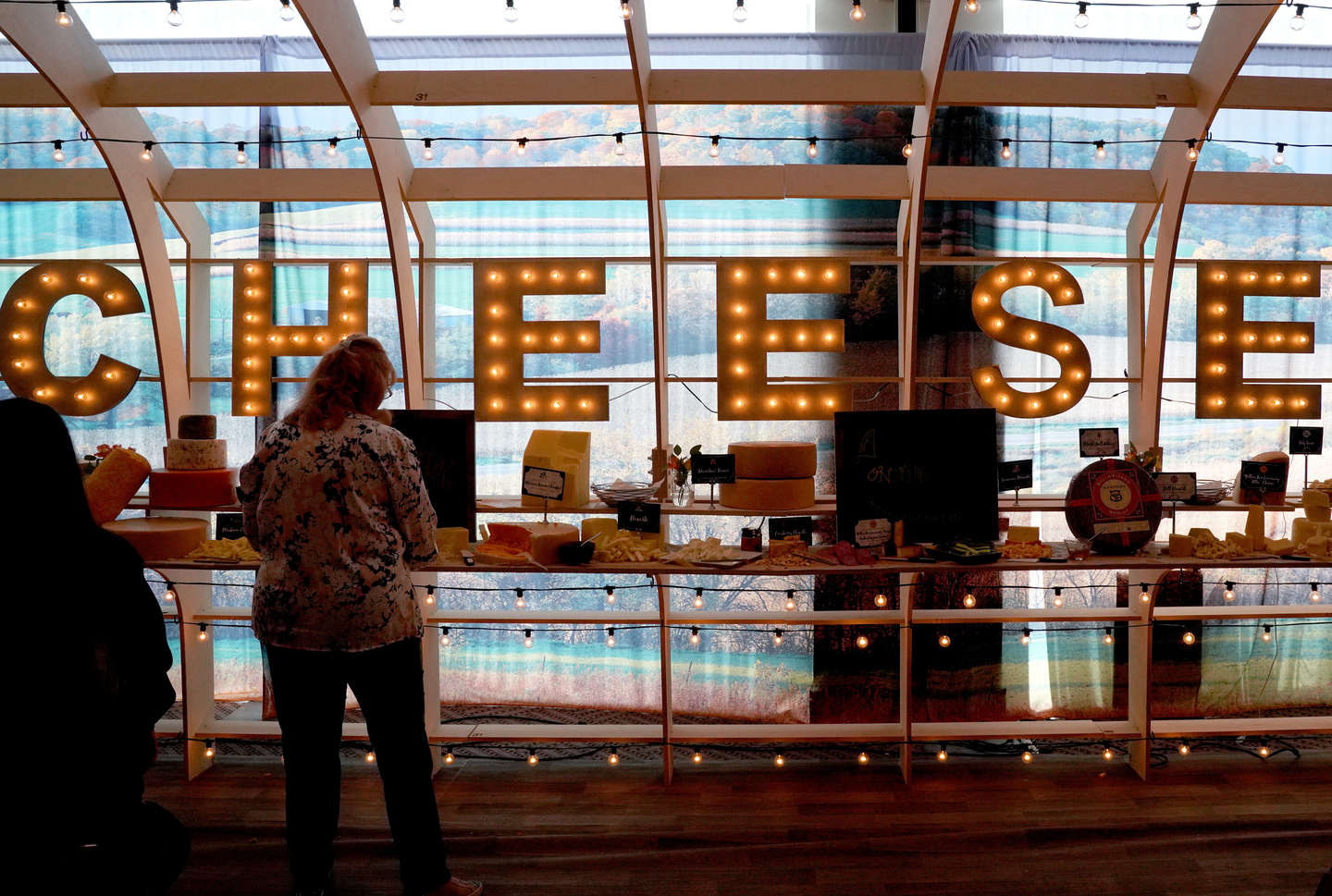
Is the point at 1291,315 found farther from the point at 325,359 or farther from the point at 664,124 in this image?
the point at 325,359

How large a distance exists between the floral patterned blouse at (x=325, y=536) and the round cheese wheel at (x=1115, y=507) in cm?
264

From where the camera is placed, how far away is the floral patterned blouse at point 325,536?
7.97ft

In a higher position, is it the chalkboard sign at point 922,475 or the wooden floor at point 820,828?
the chalkboard sign at point 922,475

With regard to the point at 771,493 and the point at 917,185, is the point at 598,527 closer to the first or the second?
the point at 771,493

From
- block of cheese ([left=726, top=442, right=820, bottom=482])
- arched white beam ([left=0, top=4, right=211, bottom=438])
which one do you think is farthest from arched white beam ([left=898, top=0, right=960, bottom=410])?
arched white beam ([left=0, top=4, right=211, bottom=438])

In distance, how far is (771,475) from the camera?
3.66 meters

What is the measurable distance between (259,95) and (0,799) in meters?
3.22

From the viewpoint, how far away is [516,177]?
13.2 ft

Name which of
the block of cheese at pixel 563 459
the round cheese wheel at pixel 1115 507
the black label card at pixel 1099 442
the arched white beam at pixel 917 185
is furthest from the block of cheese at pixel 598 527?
the black label card at pixel 1099 442

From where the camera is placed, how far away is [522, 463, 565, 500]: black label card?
3.61m

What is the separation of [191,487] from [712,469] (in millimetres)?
2206

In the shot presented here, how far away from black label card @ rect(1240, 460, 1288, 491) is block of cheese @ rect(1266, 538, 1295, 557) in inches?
10.0

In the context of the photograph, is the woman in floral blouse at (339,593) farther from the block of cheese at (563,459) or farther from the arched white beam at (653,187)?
the arched white beam at (653,187)

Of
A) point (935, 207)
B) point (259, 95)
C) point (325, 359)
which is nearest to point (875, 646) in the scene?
point (935, 207)
